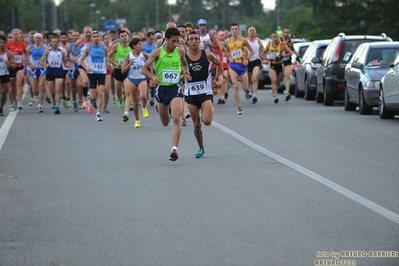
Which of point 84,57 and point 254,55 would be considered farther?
point 254,55

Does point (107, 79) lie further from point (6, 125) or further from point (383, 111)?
point (383, 111)

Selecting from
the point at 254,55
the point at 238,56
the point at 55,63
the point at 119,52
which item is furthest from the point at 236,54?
the point at 55,63

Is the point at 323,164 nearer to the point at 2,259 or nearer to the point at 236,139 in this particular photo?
the point at 236,139

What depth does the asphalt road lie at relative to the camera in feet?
26.1

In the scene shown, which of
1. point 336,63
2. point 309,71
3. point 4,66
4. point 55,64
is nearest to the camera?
point 4,66

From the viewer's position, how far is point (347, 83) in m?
24.9

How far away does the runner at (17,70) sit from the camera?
27.8 metres

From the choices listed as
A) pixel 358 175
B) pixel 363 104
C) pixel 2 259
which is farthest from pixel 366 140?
pixel 2 259

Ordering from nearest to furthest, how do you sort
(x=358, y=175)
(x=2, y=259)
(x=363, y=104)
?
(x=2, y=259) → (x=358, y=175) → (x=363, y=104)

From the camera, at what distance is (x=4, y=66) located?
85.5ft

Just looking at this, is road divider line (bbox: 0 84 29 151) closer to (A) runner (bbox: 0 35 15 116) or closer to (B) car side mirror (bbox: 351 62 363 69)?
(A) runner (bbox: 0 35 15 116)

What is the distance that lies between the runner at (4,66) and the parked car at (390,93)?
8.59 m

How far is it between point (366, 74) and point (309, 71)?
7153mm

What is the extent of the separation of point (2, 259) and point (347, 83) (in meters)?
17.7
